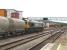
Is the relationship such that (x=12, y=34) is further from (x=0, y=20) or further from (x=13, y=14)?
(x=13, y=14)

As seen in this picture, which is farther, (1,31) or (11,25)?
(11,25)

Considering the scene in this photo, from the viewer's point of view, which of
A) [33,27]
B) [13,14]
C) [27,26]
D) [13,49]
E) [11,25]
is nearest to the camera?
[13,49]

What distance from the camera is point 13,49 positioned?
21688mm

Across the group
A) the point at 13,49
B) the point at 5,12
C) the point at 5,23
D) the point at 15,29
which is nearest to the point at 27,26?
the point at 5,12

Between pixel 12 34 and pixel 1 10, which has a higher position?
pixel 1 10

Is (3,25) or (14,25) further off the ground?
(3,25)

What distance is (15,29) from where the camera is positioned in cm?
4212

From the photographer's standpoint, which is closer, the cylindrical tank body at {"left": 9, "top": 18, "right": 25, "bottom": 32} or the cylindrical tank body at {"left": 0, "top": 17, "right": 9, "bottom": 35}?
the cylindrical tank body at {"left": 0, "top": 17, "right": 9, "bottom": 35}

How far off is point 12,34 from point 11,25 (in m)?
2.69

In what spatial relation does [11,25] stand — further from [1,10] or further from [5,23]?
[1,10]

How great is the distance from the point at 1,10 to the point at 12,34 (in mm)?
5817

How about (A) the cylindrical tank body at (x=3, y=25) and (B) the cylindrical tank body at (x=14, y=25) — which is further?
(B) the cylindrical tank body at (x=14, y=25)

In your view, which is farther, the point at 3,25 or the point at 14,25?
the point at 14,25

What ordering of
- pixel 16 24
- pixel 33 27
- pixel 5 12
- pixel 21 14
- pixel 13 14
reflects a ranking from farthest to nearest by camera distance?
pixel 21 14, pixel 13 14, pixel 33 27, pixel 5 12, pixel 16 24
